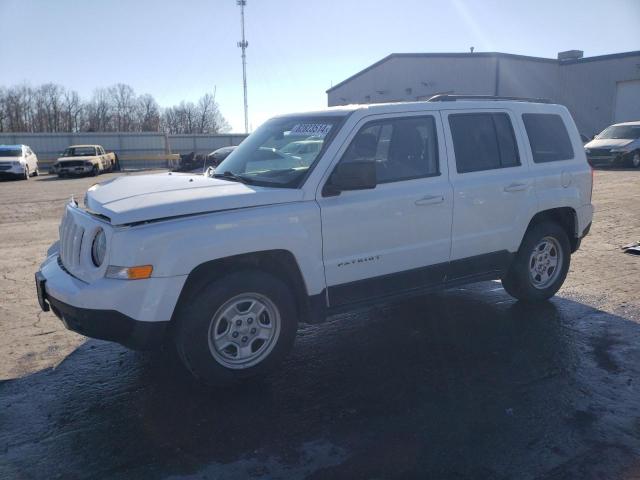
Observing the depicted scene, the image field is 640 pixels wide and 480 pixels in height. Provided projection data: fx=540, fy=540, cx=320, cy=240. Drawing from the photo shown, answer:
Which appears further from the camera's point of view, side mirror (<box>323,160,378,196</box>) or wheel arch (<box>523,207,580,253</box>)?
wheel arch (<box>523,207,580,253</box>)

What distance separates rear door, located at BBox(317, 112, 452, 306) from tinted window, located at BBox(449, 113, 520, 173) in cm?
23

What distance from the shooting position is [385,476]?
9.75ft

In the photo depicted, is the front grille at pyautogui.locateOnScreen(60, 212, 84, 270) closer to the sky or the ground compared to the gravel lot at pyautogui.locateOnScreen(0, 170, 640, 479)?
closer to the sky

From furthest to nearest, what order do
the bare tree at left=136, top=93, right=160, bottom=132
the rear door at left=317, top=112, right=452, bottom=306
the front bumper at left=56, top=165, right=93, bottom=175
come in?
the bare tree at left=136, top=93, right=160, bottom=132, the front bumper at left=56, top=165, right=93, bottom=175, the rear door at left=317, top=112, right=452, bottom=306

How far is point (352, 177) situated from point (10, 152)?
88.1ft

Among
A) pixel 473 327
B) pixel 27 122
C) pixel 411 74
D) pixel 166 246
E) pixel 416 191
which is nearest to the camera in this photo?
pixel 166 246

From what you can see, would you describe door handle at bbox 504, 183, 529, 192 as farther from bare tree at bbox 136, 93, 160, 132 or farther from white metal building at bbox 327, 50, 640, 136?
bare tree at bbox 136, 93, 160, 132

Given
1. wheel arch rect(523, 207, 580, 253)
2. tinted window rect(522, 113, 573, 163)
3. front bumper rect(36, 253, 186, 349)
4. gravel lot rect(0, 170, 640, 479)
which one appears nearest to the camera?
gravel lot rect(0, 170, 640, 479)

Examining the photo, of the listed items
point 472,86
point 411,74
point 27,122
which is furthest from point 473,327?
point 27,122

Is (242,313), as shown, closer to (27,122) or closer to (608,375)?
(608,375)

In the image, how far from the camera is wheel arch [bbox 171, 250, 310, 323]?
3781mm

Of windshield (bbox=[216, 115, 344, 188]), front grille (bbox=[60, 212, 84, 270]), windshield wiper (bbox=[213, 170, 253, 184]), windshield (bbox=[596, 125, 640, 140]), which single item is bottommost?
front grille (bbox=[60, 212, 84, 270])

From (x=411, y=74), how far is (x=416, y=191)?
35310 mm

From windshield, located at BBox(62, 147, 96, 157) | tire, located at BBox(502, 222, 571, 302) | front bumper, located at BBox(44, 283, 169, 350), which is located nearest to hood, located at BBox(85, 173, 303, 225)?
front bumper, located at BBox(44, 283, 169, 350)
